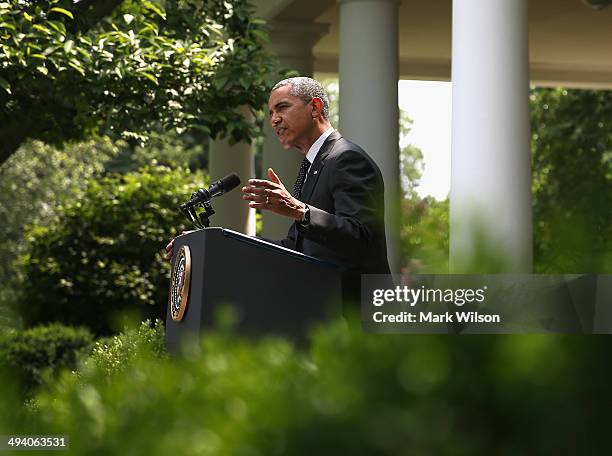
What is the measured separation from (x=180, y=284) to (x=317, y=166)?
1063 millimetres

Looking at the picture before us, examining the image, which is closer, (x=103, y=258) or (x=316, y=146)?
(x=316, y=146)

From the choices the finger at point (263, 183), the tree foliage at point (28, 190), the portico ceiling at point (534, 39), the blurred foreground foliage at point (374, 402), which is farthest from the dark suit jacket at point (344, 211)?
the tree foliage at point (28, 190)

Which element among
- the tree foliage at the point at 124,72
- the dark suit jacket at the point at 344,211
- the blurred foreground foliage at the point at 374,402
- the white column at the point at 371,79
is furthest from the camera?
the white column at the point at 371,79

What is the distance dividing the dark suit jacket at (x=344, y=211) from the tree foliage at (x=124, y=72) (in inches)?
201

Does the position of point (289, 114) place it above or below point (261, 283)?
above

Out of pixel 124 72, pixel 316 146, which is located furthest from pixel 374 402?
pixel 124 72

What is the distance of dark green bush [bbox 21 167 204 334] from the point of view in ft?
63.1

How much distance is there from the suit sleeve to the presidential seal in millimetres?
517

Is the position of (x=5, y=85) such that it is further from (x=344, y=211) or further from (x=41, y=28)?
(x=344, y=211)

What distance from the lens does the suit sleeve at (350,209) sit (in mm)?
4887

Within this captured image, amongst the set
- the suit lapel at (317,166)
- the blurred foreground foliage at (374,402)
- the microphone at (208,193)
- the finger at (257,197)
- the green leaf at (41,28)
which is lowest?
the blurred foreground foliage at (374,402)

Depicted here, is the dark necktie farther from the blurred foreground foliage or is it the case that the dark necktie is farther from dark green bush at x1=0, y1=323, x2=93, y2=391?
dark green bush at x1=0, y1=323, x2=93, y2=391

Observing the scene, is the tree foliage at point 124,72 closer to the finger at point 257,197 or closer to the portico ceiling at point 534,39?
the portico ceiling at point 534,39

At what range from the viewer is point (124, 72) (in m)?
10.5
